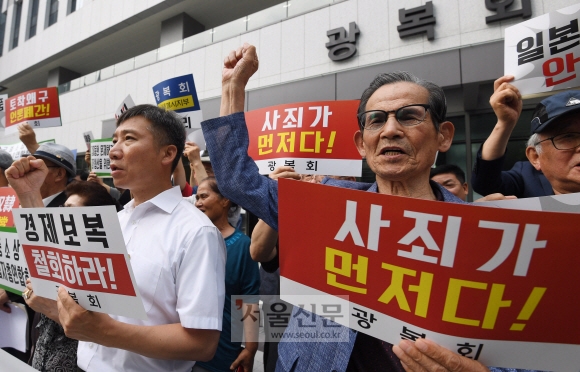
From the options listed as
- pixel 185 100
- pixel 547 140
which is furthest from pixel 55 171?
pixel 547 140

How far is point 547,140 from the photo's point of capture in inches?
52.0

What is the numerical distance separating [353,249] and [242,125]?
597mm

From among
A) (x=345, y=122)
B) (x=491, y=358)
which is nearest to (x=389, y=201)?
(x=491, y=358)

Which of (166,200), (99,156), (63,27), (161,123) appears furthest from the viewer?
(63,27)

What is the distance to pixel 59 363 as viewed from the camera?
1406 millimetres

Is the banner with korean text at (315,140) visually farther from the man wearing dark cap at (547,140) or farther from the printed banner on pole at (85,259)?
the printed banner on pole at (85,259)

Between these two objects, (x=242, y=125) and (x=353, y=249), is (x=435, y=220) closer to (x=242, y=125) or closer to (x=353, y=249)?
(x=353, y=249)

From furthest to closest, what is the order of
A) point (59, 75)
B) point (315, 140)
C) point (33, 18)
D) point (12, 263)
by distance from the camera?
point (33, 18) → point (59, 75) → point (315, 140) → point (12, 263)

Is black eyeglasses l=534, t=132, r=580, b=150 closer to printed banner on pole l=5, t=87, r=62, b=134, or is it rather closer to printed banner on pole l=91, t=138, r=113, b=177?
printed banner on pole l=91, t=138, r=113, b=177

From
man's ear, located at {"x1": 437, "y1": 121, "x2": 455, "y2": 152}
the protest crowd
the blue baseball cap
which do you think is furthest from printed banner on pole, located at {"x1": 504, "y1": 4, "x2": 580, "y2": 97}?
man's ear, located at {"x1": 437, "y1": 121, "x2": 455, "y2": 152}

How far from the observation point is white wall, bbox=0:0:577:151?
5.24m

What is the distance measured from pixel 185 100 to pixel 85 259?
2328mm

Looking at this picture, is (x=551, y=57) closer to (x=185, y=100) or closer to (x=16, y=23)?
(x=185, y=100)

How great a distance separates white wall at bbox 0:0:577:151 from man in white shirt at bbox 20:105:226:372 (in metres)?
4.67
